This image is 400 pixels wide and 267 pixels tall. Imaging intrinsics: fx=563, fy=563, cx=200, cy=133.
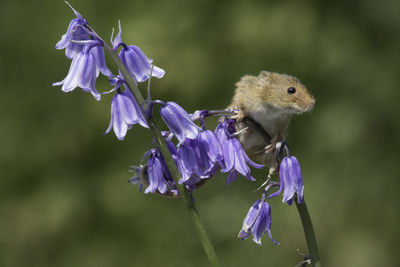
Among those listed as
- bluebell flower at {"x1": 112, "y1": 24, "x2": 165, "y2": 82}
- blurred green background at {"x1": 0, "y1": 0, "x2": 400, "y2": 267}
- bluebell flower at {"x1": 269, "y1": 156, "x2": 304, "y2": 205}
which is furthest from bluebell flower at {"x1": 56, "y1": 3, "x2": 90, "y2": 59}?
blurred green background at {"x1": 0, "y1": 0, "x2": 400, "y2": 267}

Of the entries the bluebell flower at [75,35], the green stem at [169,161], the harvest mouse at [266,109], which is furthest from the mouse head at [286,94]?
the bluebell flower at [75,35]

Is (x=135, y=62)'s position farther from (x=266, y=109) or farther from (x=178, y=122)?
(x=266, y=109)

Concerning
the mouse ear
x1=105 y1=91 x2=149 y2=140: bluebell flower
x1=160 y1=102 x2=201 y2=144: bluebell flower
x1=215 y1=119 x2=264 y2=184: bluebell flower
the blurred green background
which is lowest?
the blurred green background

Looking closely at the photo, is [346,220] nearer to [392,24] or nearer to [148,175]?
[392,24]

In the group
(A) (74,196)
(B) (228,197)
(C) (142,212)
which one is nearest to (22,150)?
(A) (74,196)

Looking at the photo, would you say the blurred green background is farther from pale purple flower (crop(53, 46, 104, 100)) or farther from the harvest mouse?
pale purple flower (crop(53, 46, 104, 100))

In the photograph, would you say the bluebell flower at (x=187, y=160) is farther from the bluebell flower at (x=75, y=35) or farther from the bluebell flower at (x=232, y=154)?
the bluebell flower at (x=75, y=35)
